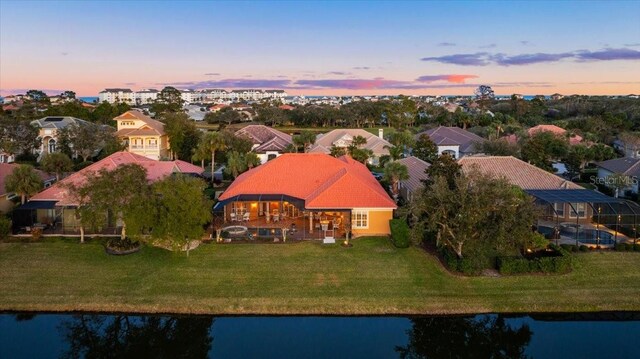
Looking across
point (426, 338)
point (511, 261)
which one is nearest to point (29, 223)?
point (426, 338)

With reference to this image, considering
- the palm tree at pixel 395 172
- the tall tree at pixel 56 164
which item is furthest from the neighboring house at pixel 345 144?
the tall tree at pixel 56 164

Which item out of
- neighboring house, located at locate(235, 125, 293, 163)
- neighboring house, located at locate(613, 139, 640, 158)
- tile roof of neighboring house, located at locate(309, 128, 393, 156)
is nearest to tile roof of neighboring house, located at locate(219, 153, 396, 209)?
neighboring house, located at locate(235, 125, 293, 163)

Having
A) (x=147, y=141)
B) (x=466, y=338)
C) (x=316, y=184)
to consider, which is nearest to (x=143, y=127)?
(x=147, y=141)

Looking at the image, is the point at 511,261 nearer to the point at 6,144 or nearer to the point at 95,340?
the point at 95,340

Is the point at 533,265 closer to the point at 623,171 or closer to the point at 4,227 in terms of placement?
the point at 623,171

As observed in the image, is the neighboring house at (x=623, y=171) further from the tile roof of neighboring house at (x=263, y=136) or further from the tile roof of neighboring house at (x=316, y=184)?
the tile roof of neighboring house at (x=263, y=136)

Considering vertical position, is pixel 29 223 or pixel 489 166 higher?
pixel 489 166
